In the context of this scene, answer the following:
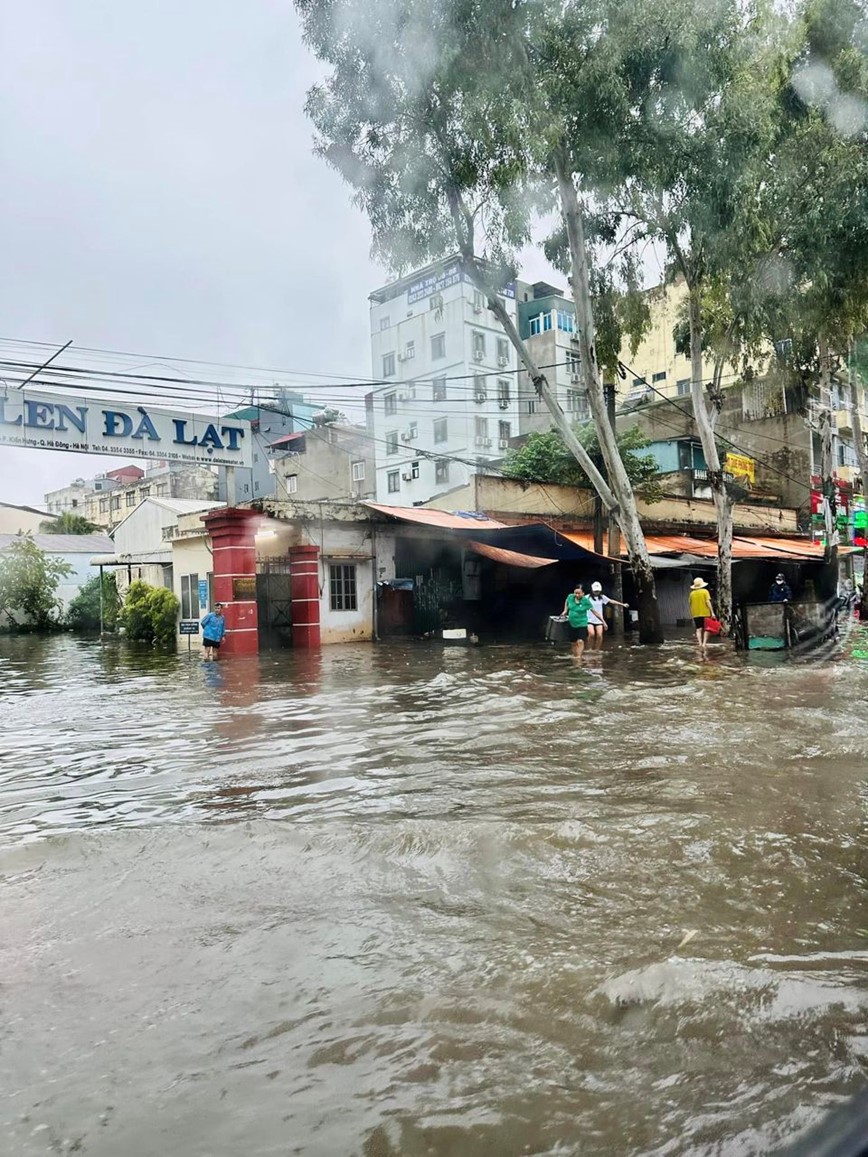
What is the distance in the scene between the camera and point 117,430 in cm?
1889

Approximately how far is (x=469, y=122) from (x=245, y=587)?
1101 cm

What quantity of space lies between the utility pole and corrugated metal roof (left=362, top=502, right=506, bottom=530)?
292 cm

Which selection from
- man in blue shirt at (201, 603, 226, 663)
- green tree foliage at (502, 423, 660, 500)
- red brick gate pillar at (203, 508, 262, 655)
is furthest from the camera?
green tree foliage at (502, 423, 660, 500)

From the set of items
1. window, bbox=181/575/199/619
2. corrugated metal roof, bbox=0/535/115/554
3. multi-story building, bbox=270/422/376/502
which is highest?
multi-story building, bbox=270/422/376/502

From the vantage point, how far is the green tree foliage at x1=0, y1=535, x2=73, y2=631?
119 ft

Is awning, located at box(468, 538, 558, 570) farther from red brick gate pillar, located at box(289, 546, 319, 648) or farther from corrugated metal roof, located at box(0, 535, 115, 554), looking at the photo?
corrugated metal roof, located at box(0, 535, 115, 554)

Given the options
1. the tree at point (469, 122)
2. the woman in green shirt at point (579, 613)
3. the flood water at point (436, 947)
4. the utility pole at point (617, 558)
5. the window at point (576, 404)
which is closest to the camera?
the flood water at point (436, 947)

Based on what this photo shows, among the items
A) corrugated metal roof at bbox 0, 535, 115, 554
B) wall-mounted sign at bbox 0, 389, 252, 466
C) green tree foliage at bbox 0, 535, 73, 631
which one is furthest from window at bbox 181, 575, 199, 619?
corrugated metal roof at bbox 0, 535, 115, 554

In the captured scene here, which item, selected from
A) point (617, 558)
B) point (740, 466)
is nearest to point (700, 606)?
point (617, 558)

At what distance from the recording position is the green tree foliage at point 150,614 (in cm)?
2453

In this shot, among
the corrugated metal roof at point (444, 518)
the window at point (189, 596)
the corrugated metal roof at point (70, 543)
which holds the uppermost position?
the corrugated metal roof at point (70, 543)

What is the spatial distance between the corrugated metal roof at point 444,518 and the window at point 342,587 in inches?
74.3

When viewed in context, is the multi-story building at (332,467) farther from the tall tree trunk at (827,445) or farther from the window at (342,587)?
the tall tree trunk at (827,445)

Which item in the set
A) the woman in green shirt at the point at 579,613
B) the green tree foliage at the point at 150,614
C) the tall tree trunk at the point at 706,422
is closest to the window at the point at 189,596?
the green tree foliage at the point at 150,614
